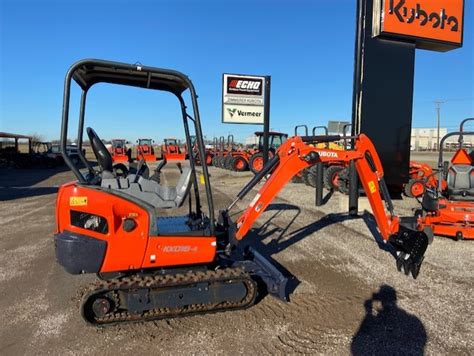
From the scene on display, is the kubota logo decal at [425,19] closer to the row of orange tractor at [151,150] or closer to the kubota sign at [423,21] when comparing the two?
the kubota sign at [423,21]

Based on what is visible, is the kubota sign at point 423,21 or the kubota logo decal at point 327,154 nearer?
the kubota logo decal at point 327,154

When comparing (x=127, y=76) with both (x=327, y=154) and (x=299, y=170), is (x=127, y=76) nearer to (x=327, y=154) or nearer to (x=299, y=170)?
(x=299, y=170)

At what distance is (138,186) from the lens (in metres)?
→ 3.92

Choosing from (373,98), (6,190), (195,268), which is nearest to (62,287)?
(195,268)

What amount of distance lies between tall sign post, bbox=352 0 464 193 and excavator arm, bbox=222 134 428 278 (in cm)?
537

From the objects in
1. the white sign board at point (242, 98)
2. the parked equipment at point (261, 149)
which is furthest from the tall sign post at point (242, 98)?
the parked equipment at point (261, 149)

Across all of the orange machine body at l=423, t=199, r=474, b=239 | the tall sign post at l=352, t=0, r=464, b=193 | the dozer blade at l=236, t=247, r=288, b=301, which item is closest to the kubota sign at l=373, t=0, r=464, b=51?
the tall sign post at l=352, t=0, r=464, b=193

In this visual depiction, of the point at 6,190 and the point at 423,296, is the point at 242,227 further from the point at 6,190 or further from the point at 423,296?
the point at 6,190

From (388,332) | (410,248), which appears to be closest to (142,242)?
(388,332)

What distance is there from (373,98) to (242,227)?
725 centimetres

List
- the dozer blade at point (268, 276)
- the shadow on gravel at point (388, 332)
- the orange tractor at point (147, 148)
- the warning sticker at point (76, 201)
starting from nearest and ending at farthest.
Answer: the shadow on gravel at point (388, 332)
the warning sticker at point (76, 201)
the dozer blade at point (268, 276)
the orange tractor at point (147, 148)

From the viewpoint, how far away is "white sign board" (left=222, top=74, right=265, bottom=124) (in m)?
16.0

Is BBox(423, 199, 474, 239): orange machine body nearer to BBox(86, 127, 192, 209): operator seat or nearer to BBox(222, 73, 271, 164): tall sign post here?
BBox(86, 127, 192, 209): operator seat

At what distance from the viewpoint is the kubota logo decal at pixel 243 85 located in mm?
16031
